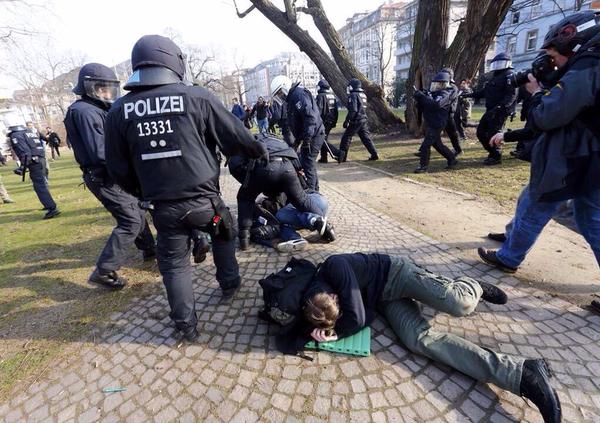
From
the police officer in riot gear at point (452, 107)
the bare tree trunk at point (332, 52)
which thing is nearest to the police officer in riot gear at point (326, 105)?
the police officer in riot gear at point (452, 107)

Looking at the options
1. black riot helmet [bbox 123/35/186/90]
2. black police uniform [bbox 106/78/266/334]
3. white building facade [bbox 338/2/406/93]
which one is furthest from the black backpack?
white building facade [bbox 338/2/406/93]

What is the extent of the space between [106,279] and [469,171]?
22.2 ft

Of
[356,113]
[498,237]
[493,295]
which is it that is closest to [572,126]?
[493,295]

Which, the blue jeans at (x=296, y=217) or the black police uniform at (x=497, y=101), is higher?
the black police uniform at (x=497, y=101)

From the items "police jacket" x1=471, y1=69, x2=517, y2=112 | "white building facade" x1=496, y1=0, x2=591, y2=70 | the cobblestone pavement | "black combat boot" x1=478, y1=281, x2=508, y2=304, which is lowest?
the cobblestone pavement

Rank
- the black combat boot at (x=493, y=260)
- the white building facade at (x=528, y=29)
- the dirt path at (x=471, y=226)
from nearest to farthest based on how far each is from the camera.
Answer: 1. the dirt path at (x=471, y=226)
2. the black combat boot at (x=493, y=260)
3. the white building facade at (x=528, y=29)

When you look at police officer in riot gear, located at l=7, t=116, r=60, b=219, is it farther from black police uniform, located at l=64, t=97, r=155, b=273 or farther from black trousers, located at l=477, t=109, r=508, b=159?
black trousers, located at l=477, t=109, r=508, b=159

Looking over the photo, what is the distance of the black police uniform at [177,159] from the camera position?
2.08m

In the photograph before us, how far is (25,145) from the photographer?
670 cm

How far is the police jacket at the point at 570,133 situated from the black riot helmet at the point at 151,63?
2565 mm

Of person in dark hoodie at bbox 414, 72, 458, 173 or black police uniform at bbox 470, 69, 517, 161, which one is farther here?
person in dark hoodie at bbox 414, 72, 458, 173

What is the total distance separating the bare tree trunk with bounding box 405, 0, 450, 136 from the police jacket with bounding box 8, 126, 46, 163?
10.5 m

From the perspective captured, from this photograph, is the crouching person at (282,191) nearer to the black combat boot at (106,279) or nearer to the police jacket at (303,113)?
the black combat boot at (106,279)

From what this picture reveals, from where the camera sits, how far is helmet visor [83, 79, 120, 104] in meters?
3.25
